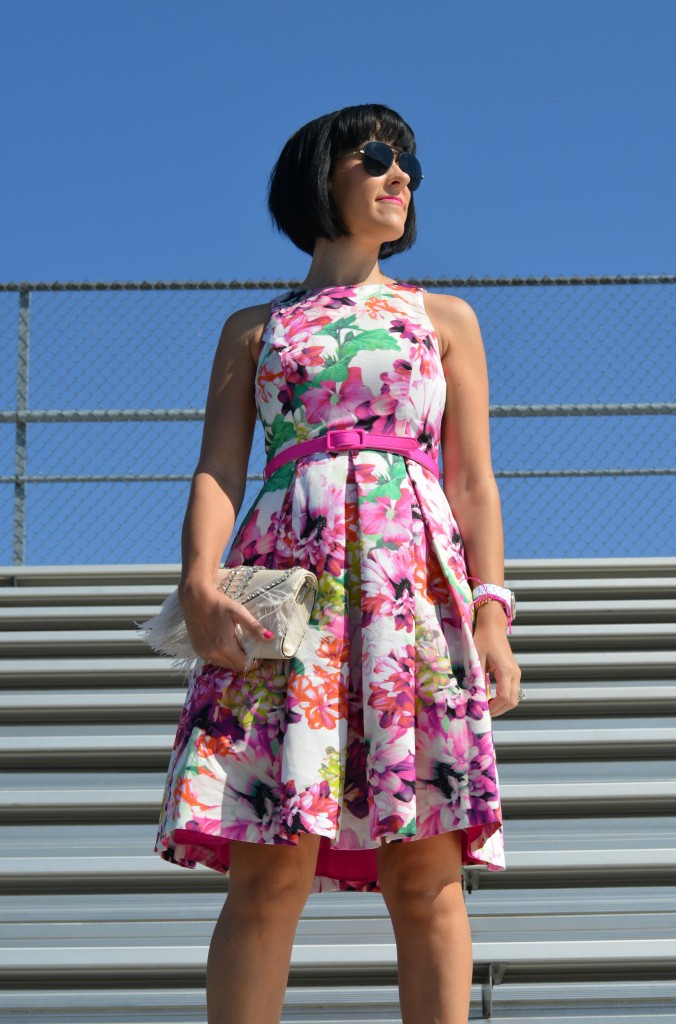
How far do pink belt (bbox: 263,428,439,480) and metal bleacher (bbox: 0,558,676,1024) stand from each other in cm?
121

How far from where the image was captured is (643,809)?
3.20 metres

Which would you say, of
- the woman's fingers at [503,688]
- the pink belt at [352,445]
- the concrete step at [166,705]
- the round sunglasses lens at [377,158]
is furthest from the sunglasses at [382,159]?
the concrete step at [166,705]

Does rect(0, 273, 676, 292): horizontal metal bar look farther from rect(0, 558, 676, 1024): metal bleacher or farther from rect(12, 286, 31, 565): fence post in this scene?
A: rect(0, 558, 676, 1024): metal bleacher

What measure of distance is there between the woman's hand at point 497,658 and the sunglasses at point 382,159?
0.70 metres

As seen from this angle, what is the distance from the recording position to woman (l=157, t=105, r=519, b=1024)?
1.71 m

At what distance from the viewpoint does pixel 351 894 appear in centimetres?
303

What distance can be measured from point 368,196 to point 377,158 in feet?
0.20

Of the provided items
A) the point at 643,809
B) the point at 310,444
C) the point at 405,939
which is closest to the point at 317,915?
the point at 643,809

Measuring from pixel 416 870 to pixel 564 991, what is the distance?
1122 millimetres

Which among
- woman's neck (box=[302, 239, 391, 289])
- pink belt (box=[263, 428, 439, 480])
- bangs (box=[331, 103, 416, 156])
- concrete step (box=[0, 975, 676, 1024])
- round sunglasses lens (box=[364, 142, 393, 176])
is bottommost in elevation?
concrete step (box=[0, 975, 676, 1024])

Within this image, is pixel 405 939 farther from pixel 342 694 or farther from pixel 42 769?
pixel 42 769

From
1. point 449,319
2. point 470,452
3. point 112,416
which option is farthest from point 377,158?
point 112,416

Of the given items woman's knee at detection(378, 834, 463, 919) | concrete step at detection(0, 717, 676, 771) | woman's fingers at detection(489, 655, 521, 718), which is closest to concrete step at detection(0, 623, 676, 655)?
concrete step at detection(0, 717, 676, 771)

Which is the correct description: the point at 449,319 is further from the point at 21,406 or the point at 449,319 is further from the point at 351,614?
the point at 21,406
